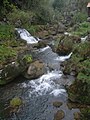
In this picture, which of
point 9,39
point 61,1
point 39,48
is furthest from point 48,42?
point 61,1

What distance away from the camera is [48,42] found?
36219 mm

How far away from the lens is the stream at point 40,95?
1555cm

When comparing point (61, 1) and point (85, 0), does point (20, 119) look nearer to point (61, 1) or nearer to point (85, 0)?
point (85, 0)

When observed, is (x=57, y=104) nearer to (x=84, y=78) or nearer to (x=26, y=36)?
(x=84, y=78)

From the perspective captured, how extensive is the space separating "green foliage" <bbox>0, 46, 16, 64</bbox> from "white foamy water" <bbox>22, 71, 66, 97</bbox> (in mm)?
6439

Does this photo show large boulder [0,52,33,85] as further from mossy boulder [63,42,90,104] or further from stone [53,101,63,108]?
stone [53,101,63,108]

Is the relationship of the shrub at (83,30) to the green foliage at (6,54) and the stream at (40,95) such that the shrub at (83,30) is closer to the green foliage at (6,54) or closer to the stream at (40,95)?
the green foliage at (6,54)

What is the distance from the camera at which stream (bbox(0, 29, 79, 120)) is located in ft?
51.0

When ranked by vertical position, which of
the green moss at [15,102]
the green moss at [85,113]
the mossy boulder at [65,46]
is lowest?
the mossy boulder at [65,46]

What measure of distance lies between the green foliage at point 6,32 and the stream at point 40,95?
12526mm

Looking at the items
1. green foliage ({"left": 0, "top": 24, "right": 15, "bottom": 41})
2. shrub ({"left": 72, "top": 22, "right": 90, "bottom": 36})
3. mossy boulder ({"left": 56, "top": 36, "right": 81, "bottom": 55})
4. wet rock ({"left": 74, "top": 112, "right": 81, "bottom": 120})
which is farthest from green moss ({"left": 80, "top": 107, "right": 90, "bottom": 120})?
shrub ({"left": 72, "top": 22, "right": 90, "bottom": 36})

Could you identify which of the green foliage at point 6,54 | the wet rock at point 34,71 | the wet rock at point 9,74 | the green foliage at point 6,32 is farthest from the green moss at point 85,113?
the green foliage at point 6,32

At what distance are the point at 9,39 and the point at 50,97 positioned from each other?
18391 mm

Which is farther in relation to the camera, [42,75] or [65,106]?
[42,75]
